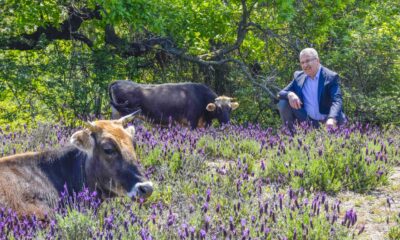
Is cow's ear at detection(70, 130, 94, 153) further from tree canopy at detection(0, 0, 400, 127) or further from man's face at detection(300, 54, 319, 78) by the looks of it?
tree canopy at detection(0, 0, 400, 127)

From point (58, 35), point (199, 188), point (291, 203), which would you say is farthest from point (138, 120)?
point (291, 203)

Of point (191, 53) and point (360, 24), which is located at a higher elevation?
point (360, 24)

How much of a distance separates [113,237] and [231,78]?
1259 cm

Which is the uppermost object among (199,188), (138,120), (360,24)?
(360,24)

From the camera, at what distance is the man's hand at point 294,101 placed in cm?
976

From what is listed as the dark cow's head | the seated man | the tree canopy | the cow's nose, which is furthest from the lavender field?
the tree canopy

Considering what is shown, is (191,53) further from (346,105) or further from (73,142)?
(73,142)

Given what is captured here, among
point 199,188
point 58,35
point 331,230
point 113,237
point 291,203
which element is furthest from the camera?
point 58,35

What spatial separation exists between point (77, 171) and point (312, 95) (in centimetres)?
506

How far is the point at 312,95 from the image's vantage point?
1015 centimetres

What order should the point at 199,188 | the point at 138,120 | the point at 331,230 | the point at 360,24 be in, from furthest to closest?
the point at 360,24
the point at 138,120
the point at 199,188
the point at 331,230

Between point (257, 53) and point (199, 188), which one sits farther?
point (257, 53)

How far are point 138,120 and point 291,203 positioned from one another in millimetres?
8378

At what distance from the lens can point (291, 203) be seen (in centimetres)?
590
